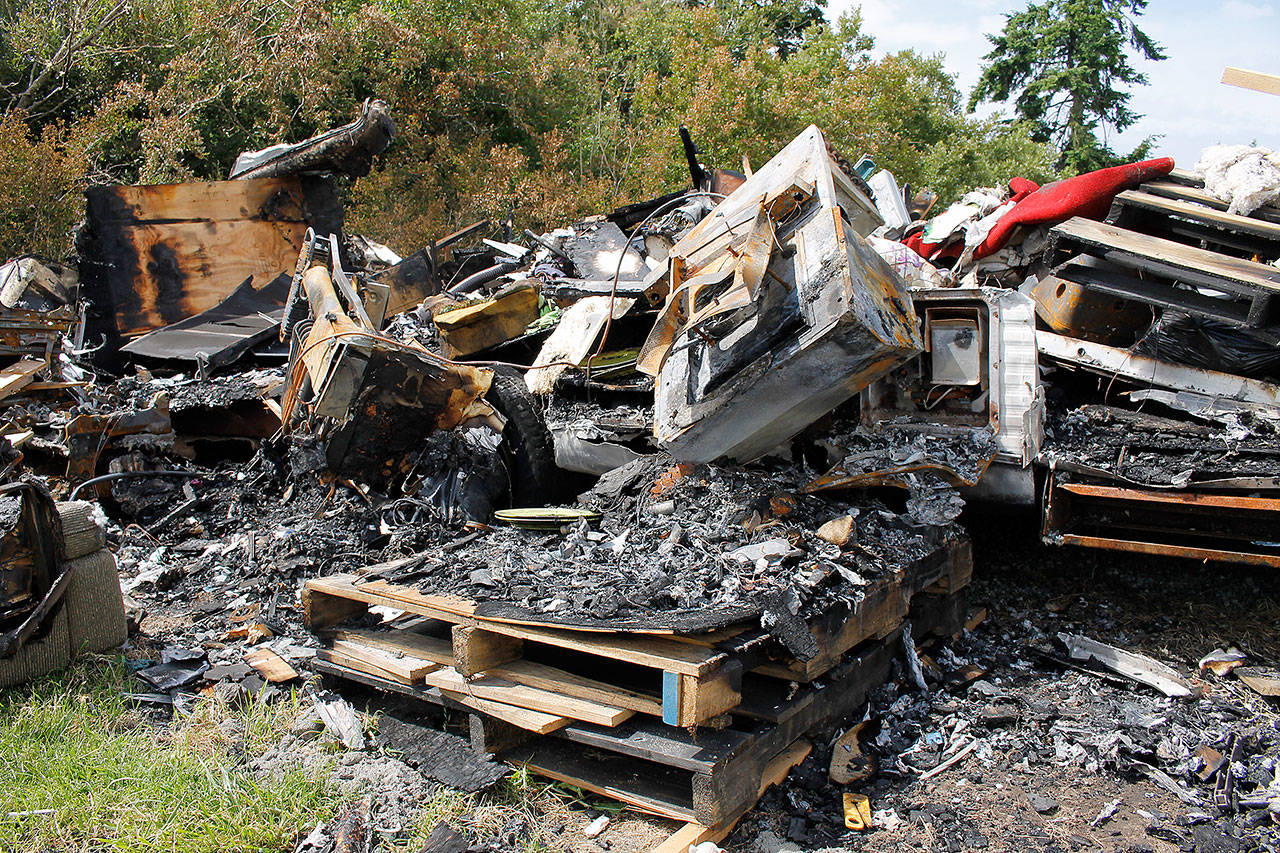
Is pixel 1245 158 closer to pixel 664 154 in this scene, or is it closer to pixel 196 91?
pixel 664 154

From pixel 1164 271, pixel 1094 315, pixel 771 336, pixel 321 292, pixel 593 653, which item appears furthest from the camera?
pixel 321 292

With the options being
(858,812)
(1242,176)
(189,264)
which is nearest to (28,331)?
(189,264)

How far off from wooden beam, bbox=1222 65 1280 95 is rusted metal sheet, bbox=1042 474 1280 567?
2.11m

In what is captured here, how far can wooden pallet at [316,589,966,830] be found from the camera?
93.4 inches

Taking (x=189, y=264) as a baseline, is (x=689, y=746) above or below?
below

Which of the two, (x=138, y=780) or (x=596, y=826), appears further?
(x=138, y=780)

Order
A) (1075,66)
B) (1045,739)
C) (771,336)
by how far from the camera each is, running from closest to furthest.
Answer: (1045,739) → (771,336) → (1075,66)

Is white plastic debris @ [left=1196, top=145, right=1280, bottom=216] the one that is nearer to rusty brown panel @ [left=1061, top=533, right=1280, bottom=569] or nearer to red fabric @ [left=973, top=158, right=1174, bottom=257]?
red fabric @ [left=973, top=158, right=1174, bottom=257]

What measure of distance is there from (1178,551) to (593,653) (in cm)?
264

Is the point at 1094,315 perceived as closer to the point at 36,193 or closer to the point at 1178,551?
the point at 1178,551

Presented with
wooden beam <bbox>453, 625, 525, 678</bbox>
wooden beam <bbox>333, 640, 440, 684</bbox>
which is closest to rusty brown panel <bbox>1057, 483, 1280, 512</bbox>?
wooden beam <bbox>453, 625, 525, 678</bbox>

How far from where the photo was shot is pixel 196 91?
42.2ft

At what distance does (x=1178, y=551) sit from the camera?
3564mm

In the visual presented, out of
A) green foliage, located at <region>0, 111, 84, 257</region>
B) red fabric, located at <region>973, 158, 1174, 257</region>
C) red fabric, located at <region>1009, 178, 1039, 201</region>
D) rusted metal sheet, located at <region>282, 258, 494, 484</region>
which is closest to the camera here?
rusted metal sheet, located at <region>282, 258, 494, 484</region>
